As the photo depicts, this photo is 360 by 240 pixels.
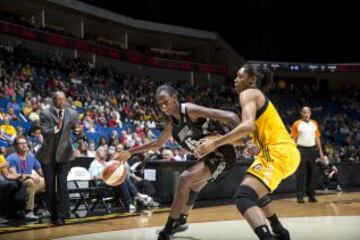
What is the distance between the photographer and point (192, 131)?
511cm

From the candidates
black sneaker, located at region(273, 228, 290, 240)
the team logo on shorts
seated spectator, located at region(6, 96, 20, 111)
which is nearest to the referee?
black sneaker, located at region(273, 228, 290, 240)

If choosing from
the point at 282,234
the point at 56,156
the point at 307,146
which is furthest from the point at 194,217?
the point at 307,146

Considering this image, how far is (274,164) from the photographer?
162 inches

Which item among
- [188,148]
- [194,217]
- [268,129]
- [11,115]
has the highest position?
[11,115]

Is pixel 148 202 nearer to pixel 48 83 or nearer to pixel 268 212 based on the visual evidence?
pixel 268 212

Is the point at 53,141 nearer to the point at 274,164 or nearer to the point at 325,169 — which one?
the point at 274,164

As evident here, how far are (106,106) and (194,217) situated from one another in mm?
10684

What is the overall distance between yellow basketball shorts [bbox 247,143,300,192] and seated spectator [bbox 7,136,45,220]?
443cm

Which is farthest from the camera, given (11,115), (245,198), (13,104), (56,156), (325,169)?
(325,169)

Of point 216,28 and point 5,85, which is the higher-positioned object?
point 216,28

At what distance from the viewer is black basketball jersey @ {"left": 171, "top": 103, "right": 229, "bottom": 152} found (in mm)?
5055

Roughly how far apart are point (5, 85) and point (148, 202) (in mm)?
7008

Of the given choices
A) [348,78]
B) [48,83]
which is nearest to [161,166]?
[48,83]

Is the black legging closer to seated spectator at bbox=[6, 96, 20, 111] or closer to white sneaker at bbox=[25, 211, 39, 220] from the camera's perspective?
white sneaker at bbox=[25, 211, 39, 220]
